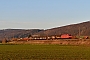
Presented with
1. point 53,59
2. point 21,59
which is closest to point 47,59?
point 53,59

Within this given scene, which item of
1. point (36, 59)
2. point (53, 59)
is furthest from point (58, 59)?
point (36, 59)

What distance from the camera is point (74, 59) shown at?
2986cm

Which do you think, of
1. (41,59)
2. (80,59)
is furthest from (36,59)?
(80,59)

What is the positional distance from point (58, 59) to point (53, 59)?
54 cm

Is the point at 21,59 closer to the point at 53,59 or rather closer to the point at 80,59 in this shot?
the point at 53,59

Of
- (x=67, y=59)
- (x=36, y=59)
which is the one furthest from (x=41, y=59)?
(x=67, y=59)

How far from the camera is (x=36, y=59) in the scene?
2950 centimetres

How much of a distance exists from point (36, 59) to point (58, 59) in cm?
233

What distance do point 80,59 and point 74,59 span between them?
64cm

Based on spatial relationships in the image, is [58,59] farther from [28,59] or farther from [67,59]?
[28,59]

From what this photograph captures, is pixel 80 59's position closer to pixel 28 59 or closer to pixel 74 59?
pixel 74 59

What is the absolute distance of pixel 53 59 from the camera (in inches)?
1166

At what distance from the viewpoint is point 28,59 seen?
29.5 m

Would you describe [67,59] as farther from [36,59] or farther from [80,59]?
[36,59]
